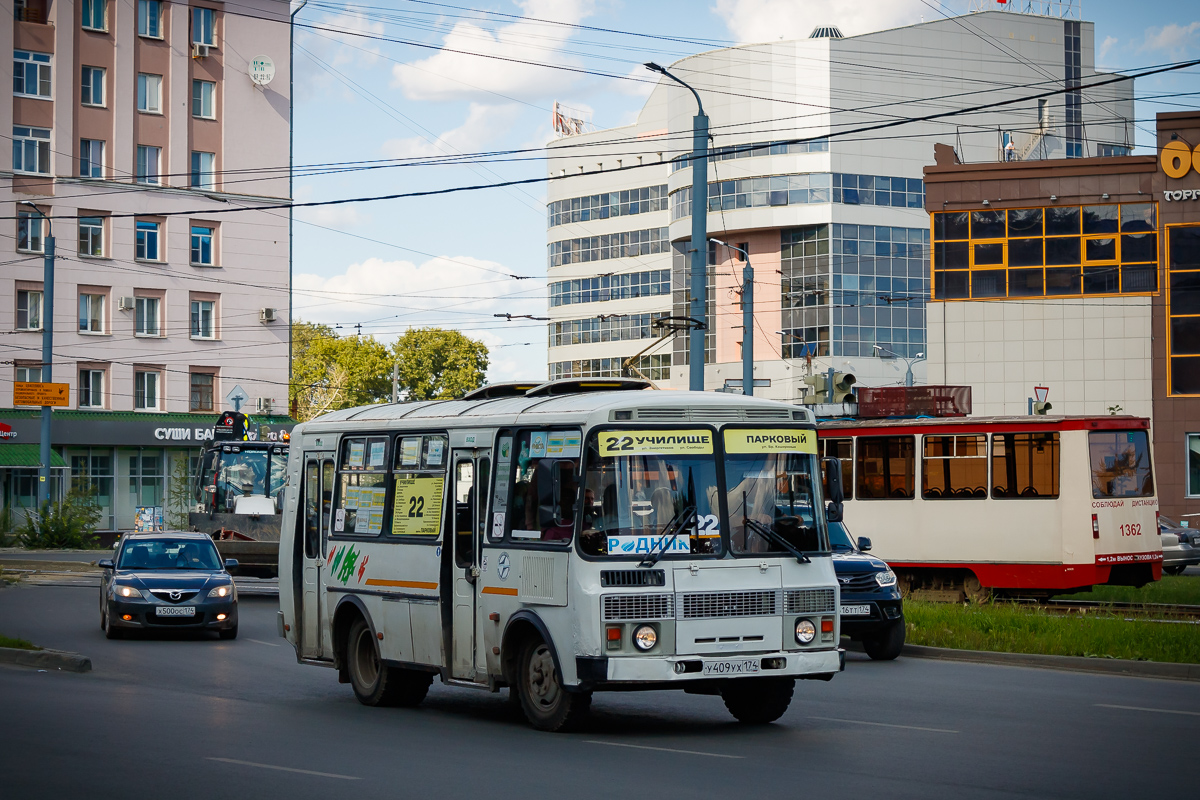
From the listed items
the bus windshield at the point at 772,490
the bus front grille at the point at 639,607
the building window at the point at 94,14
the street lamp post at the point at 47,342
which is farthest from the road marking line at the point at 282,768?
the building window at the point at 94,14

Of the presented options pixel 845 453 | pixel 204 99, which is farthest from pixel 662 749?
pixel 204 99

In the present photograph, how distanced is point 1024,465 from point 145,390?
40932mm

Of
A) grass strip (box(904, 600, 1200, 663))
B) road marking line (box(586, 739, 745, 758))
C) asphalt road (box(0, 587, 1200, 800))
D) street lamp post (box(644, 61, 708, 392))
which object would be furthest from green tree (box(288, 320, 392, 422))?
road marking line (box(586, 739, 745, 758))

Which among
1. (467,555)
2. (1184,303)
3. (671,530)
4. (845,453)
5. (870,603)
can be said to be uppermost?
(1184,303)

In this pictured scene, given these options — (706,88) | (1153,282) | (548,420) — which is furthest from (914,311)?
(548,420)

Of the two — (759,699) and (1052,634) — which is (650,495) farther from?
(1052,634)

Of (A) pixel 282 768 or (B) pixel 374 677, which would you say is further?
(B) pixel 374 677

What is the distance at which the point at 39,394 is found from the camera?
4800 centimetres

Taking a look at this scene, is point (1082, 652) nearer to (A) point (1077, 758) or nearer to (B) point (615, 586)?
(A) point (1077, 758)

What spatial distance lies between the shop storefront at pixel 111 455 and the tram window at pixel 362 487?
137 ft

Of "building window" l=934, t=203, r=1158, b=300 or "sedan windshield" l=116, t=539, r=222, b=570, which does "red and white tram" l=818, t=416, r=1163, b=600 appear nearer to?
"sedan windshield" l=116, t=539, r=222, b=570

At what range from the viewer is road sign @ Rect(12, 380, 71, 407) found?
48062mm

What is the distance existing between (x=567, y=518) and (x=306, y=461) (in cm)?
501

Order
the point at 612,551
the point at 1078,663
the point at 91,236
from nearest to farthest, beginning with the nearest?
the point at 612,551 → the point at 1078,663 → the point at 91,236
